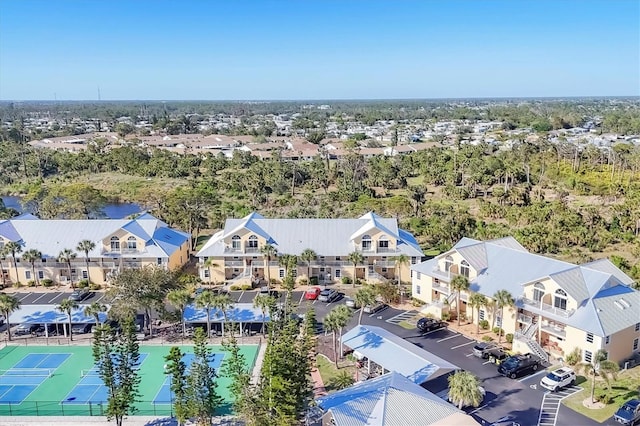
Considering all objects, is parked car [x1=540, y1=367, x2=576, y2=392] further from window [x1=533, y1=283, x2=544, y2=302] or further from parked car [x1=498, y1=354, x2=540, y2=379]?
window [x1=533, y1=283, x2=544, y2=302]

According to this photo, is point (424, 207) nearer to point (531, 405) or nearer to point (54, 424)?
point (531, 405)

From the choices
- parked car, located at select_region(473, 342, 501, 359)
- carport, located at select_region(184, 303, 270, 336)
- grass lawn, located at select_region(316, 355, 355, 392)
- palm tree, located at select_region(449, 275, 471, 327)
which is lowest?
grass lawn, located at select_region(316, 355, 355, 392)

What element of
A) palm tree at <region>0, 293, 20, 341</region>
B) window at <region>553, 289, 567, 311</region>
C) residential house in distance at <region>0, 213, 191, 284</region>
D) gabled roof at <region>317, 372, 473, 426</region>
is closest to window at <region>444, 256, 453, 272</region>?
window at <region>553, 289, 567, 311</region>

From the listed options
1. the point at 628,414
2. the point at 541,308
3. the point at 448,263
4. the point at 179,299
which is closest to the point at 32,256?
the point at 179,299

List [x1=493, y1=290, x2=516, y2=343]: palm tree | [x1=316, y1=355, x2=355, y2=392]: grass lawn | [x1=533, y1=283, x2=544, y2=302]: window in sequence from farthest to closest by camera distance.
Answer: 1. [x1=493, y1=290, x2=516, y2=343]: palm tree
2. [x1=533, y1=283, x2=544, y2=302]: window
3. [x1=316, y1=355, x2=355, y2=392]: grass lawn

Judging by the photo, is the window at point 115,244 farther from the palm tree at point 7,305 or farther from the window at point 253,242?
the palm tree at point 7,305

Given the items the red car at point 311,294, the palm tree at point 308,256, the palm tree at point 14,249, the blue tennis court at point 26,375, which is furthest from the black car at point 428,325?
the palm tree at point 14,249

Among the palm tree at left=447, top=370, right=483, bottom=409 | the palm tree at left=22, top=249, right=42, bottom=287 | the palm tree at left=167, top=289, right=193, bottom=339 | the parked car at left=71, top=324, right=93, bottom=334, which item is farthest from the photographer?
the palm tree at left=22, top=249, right=42, bottom=287
